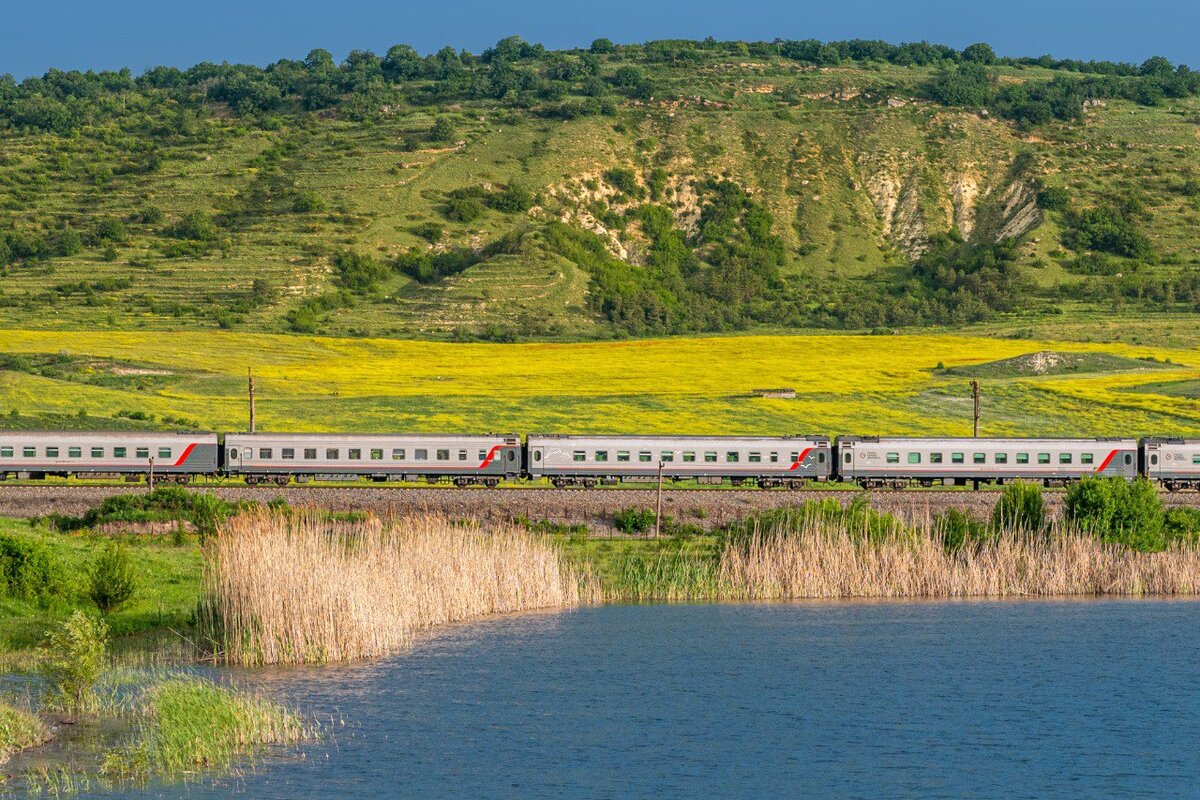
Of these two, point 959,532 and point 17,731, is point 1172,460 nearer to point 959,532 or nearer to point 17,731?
point 959,532

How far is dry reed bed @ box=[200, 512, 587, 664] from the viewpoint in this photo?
3472 cm

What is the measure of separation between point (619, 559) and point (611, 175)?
137666 millimetres

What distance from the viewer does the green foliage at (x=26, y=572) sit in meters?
39.5

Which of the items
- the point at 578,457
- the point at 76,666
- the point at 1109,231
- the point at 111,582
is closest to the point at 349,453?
the point at 578,457

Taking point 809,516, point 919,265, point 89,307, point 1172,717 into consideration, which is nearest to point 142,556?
point 809,516

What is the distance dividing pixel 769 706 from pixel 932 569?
1228cm

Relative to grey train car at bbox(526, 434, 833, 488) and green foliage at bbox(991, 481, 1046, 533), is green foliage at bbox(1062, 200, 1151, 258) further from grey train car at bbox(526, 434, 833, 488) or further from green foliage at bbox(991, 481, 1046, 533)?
green foliage at bbox(991, 481, 1046, 533)

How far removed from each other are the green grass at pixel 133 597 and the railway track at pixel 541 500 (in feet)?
23.9

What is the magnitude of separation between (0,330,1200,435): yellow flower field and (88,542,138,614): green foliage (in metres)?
41.4

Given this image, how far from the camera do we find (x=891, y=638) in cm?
4041

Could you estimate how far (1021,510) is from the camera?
51.3 meters

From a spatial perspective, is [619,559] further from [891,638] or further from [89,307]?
[89,307]

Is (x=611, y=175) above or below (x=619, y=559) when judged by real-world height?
above

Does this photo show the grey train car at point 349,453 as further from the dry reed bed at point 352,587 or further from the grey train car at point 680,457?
the dry reed bed at point 352,587
